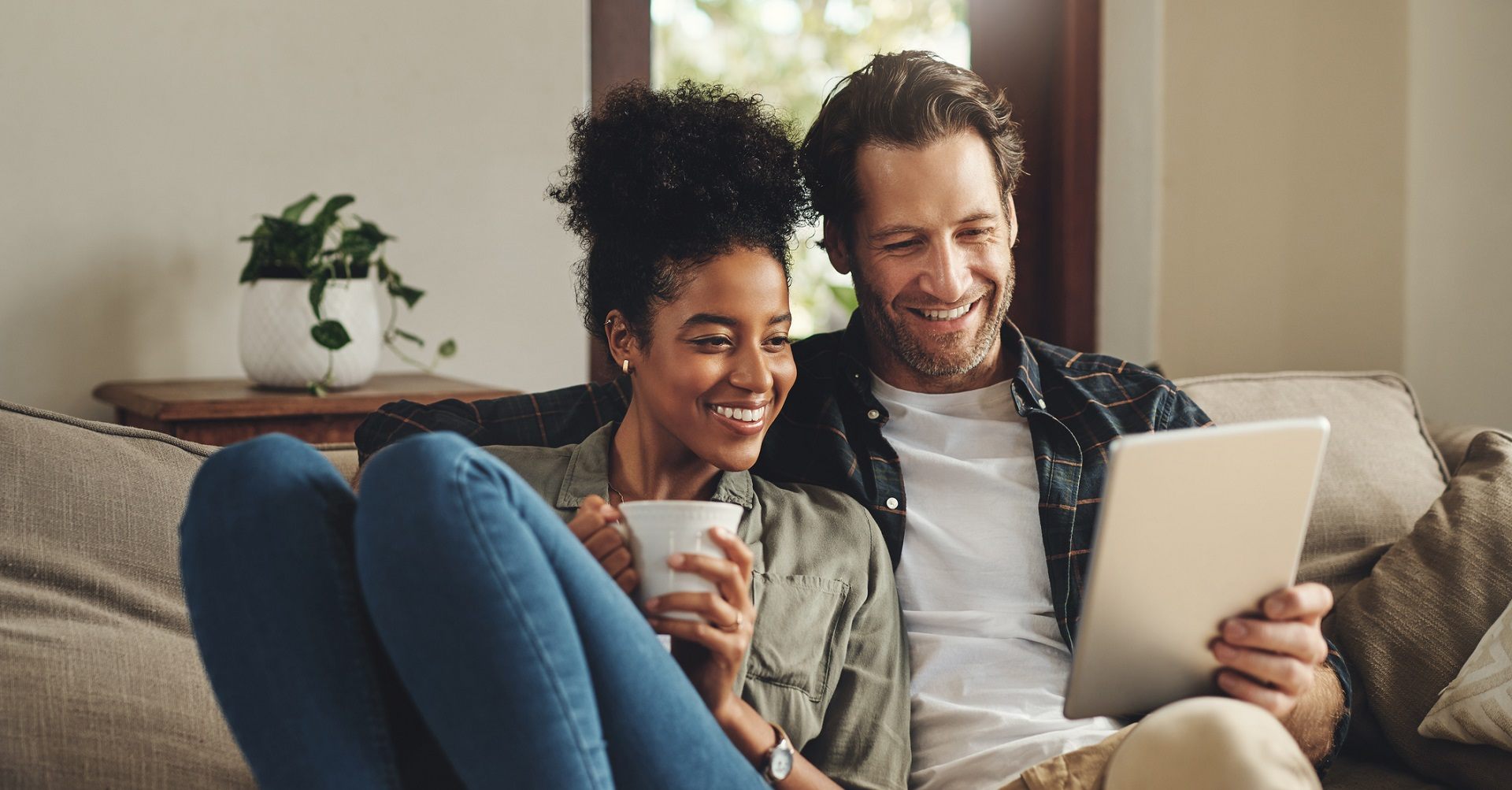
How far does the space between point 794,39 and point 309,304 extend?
2180 millimetres

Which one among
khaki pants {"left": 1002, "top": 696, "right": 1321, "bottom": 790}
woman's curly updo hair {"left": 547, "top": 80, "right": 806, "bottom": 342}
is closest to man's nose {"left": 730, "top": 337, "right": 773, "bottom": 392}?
woman's curly updo hair {"left": 547, "top": 80, "right": 806, "bottom": 342}

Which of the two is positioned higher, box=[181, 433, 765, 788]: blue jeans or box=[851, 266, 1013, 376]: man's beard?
box=[851, 266, 1013, 376]: man's beard

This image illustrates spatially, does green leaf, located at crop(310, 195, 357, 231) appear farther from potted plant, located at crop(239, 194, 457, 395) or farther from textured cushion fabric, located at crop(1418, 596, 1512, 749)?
textured cushion fabric, located at crop(1418, 596, 1512, 749)

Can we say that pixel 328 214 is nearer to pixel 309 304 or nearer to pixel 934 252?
pixel 309 304

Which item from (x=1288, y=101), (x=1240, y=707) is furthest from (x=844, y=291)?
(x=1240, y=707)

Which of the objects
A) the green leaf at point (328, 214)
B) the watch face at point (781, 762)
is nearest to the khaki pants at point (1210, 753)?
the watch face at point (781, 762)

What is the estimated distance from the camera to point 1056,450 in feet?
5.00

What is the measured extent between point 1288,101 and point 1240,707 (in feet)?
7.03

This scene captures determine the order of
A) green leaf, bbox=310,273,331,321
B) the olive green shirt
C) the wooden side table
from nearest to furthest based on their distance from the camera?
the olive green shirt < the wooden side table < green leaf, bbox=310,273,331,321

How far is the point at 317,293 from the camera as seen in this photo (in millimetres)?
2068

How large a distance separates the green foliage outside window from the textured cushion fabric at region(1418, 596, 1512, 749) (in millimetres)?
2273

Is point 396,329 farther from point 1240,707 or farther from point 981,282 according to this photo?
point 1240,707

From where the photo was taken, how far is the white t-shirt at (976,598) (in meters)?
1.31

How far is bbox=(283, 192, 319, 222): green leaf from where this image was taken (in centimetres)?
213
